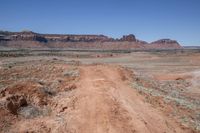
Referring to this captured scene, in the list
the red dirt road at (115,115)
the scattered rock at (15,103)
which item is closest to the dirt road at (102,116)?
the red dirt road at (115,115)

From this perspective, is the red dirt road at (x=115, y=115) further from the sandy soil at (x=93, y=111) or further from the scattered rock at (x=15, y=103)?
the scattered rock at (x=15, y=103)

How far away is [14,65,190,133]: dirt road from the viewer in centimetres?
1326

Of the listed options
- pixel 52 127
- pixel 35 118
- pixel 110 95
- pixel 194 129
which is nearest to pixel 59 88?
pixel 110 95

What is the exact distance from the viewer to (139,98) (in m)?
19.2

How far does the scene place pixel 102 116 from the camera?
1444 cm

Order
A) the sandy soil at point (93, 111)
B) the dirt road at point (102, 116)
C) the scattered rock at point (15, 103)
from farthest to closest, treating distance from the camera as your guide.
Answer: the scattered rock at point (15, 103) → the sandy soil at point (93, 111) → the dirt road at point (102, 116)

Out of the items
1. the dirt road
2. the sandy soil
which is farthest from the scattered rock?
the dirt road

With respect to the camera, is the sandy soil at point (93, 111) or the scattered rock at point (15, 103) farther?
the scattered rock at point (15, 103)

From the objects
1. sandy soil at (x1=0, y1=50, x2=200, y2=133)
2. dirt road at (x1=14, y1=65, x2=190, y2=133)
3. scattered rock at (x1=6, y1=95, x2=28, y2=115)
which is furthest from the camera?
scattered rock at (x1=6, y1=95, x2=28, y2=115)

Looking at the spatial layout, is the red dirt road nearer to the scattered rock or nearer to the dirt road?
the dirt road

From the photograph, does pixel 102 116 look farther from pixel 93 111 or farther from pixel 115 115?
pixel 93 111

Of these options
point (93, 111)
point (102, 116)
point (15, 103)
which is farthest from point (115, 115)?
point (15, 103)

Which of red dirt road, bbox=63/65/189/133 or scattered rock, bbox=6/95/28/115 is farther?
scattered rock, bbox=6/95/28/115

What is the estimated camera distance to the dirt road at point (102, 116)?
522 inches
